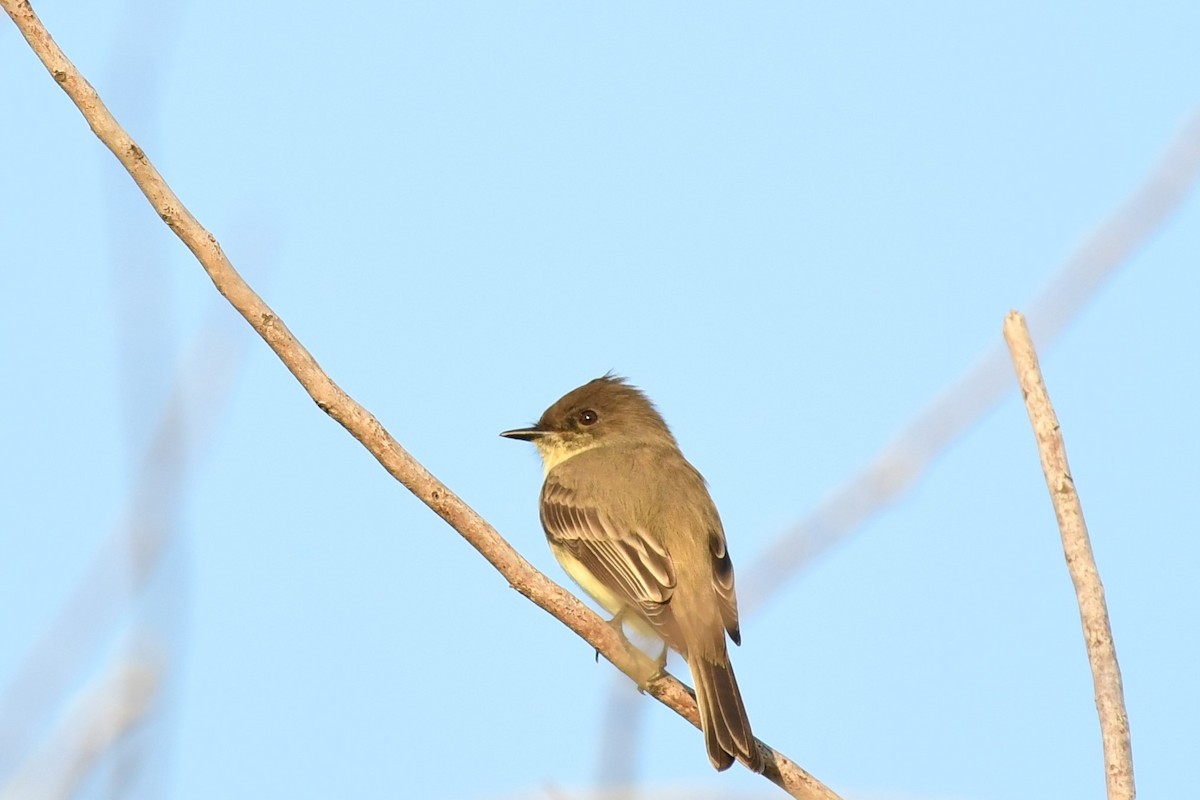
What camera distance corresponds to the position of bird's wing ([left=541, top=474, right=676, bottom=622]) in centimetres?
539

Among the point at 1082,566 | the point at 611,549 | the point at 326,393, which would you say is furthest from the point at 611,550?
the point at 1082,566

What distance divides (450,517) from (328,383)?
515 mm

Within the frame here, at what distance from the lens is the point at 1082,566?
10.0 feet

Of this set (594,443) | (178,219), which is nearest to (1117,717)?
(178,219)

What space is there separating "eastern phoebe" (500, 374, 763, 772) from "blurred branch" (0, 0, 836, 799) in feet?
1.22

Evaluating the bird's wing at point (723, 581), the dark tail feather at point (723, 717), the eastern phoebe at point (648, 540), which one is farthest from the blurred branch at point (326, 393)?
the bird's wing at point (723, 581)

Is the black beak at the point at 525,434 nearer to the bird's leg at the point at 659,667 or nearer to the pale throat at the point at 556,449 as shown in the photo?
the pale throat at the point at 556,449

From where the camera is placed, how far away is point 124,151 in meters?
3.42

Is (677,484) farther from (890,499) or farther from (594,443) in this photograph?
(890,499)

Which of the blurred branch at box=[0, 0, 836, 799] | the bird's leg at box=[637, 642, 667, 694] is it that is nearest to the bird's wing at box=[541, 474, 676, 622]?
the bird's leg at box=[637, 642, 667, 694]

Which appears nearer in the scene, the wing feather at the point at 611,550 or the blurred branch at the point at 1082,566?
the blurred branch at the point at 1082,566

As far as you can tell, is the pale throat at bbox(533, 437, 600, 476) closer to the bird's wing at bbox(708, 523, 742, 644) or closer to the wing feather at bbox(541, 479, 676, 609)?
the wing feather at bbox(541, 479, 676, 609)

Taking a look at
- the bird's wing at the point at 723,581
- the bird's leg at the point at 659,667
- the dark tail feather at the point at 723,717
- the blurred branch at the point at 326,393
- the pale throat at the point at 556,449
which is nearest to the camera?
the blurred branch at the point at 326,393

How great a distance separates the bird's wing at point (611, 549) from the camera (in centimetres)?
539
